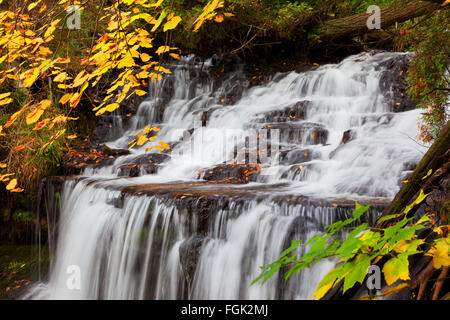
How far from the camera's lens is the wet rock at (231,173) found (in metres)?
5.48

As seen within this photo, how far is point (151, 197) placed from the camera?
4676 mm

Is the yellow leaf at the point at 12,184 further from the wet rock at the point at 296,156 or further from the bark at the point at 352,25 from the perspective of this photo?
the bark at the point at 352,25

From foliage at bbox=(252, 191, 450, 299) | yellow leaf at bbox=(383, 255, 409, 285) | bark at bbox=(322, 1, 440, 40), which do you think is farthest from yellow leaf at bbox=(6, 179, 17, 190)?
bark at bbox=(322, 1, 440, 40)

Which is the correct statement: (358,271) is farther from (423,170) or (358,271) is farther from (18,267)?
(18,267)

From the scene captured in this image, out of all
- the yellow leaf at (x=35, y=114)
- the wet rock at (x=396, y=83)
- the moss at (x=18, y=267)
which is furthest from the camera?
the wet rock at (x=396, y=83)

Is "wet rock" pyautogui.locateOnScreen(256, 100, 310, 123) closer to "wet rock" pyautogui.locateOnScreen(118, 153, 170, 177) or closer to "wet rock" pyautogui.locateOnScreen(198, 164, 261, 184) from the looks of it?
"wet rock" pyautogui.locateOnScreen(198, 164, 261, 184)

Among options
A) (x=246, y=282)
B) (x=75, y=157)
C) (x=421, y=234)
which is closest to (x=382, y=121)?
(x=246, y=282)

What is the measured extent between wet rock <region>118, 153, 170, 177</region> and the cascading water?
99 mm

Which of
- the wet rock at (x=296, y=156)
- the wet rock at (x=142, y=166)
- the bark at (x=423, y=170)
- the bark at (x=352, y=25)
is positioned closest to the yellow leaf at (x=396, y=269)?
the bark at (x=423, y=170)

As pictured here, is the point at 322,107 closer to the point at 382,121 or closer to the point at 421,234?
→ the point at 382,121

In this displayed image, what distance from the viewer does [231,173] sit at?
567 cm

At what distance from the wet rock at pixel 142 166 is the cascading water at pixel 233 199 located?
10cm

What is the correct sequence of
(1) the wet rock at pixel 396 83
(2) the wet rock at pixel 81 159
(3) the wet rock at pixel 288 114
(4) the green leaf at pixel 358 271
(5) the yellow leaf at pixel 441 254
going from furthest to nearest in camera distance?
(3) the wet rock at pixel 288 114
(1) the wet rock at pixel 396 83
(2) the wet rock at pixel 81 159
(5) the yellow leaf at pixel 441 254
(4) the green leaf at pixel 358 271

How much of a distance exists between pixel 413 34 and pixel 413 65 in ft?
2.33
